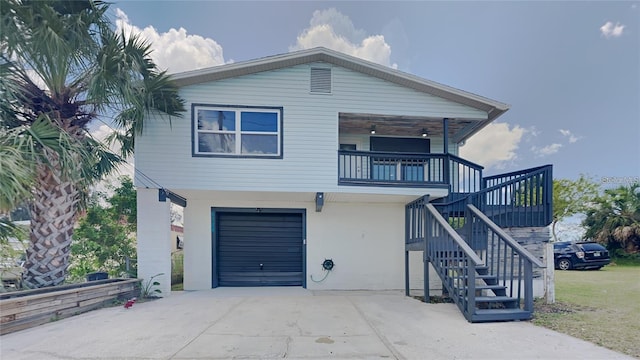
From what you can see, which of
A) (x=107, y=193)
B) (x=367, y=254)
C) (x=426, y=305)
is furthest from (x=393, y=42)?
(x=107, y=193)

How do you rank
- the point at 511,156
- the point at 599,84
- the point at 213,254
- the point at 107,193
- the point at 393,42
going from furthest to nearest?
1. the point at 511,156
2. the point at 599,84
3. the point at 393,42
4. the point at 107,193
5. the point at 213,254

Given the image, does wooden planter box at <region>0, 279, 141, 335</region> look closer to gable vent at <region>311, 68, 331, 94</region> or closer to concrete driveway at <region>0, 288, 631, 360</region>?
concrete driveway at <region>0, 288, 631, 360</region>

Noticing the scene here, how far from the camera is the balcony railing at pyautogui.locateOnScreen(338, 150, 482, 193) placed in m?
7.50

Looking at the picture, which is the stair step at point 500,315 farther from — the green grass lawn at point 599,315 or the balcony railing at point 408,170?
the balcony railing at point 408,170

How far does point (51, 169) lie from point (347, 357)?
20.3 feet

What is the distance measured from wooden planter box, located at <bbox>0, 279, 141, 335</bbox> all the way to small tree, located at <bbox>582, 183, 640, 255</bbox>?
67.1 ft

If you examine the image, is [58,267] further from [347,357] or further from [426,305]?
[426,305]

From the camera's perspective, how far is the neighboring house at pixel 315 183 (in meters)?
6.87

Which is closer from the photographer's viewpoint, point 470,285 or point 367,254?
point 470,285

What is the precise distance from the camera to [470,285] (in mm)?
4742

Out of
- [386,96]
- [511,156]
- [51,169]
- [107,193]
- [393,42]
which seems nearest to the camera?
[51,169]

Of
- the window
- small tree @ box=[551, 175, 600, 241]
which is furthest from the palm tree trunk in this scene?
small tree @ box=[551, 175, 600, 241]

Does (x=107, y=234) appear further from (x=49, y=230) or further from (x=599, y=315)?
(x=599, y=315)

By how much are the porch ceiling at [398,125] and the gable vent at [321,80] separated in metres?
0.78
